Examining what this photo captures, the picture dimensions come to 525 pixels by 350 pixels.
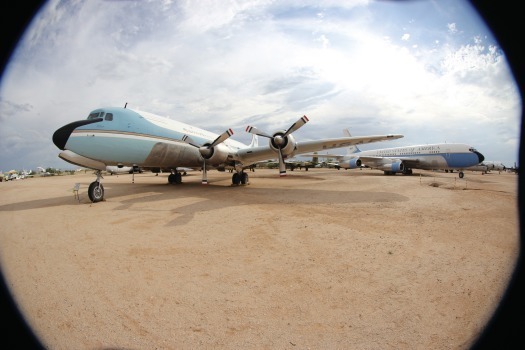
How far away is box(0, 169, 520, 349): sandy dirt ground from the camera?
2.67 meters

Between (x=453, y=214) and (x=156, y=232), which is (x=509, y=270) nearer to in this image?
(x=453, y=214)

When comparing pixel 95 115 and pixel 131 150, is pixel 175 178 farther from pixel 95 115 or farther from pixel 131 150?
pixel 95 115

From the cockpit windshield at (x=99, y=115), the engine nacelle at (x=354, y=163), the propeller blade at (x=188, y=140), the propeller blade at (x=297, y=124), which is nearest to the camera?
the cockpit windshield at (x=99, y=115)

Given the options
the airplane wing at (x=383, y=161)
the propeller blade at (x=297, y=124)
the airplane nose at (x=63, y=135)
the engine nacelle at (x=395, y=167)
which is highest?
the propeller blade at (x=297, y=124)

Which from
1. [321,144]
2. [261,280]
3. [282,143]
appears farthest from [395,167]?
[261,280]

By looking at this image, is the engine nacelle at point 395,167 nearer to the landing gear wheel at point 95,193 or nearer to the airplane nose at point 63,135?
the landing gear wheel at point 95,193

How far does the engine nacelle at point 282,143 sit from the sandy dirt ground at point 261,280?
724cm

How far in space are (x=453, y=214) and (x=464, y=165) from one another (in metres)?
26.7

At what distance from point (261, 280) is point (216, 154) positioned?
1279cm

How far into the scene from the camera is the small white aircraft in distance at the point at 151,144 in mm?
10578

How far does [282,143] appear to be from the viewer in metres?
13.8

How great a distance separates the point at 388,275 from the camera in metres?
3.88

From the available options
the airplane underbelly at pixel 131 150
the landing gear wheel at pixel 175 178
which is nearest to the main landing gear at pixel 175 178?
the landing gear wheel at pixel 175 178

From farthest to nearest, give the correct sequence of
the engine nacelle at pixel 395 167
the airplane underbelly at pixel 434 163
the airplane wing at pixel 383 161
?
the airplane wing at pixel 383 161 → the engine nacelle at pixel 395 167 → the airplane underbelly at pixel 434 163
